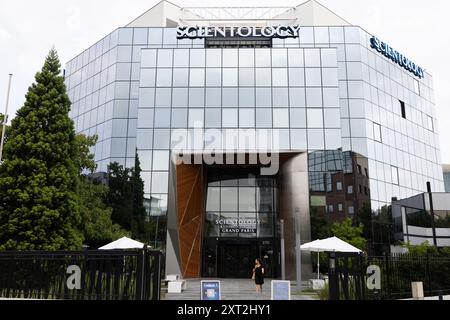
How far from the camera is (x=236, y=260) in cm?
3591

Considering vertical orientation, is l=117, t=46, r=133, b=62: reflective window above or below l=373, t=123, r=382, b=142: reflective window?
above

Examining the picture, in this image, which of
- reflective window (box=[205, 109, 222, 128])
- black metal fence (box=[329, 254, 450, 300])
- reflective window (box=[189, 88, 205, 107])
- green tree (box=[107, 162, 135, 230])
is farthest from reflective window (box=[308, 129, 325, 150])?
black metal fence (box=[329, 254, 450, 300])

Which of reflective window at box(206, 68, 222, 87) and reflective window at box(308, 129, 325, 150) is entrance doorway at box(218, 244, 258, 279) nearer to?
reflective window at box(308, 129, 325, 150)

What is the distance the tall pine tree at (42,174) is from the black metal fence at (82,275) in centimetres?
567

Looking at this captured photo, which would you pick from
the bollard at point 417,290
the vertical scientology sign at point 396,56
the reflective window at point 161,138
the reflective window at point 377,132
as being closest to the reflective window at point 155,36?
the reflective window at point 161,138

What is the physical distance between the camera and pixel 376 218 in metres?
34.8

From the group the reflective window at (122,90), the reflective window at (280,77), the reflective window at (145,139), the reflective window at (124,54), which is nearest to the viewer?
the reflective window at (145,139)

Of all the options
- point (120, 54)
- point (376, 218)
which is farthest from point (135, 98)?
point (376, 218)

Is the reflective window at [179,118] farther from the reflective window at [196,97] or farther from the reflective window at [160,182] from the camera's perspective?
the reflective window at [160,182]

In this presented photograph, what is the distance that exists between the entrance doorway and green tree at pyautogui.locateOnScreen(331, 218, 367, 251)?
25.0 feet

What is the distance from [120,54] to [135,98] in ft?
17.6

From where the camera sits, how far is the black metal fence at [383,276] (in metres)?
12.4

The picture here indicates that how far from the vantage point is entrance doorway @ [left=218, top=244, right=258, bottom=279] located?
35750 millimetres

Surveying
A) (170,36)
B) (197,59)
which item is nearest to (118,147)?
(197,59)
